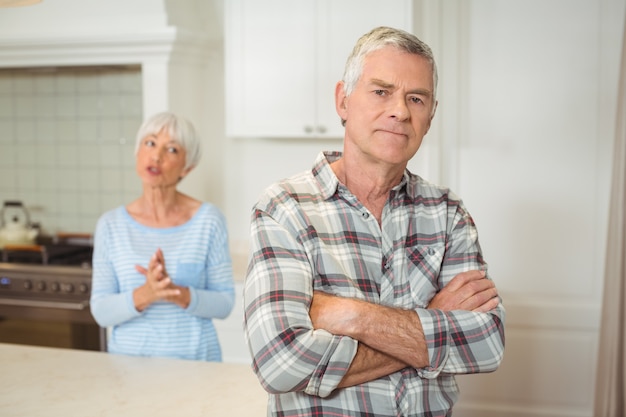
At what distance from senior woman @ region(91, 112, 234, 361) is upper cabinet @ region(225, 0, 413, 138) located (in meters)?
1.06

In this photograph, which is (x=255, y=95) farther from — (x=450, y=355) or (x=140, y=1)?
(x=450, y=355)

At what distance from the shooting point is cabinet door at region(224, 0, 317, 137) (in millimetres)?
3453

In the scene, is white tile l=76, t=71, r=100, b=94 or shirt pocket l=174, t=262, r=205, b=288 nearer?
shirt pocket l=174, t=262, r=205, b=288

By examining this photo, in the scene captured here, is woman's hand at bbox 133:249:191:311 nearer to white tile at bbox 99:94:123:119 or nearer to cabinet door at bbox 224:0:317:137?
cabinet door at bbox 224:0:317:137

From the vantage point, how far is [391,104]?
152 centimetres

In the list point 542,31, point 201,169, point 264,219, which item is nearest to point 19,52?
point 201,169

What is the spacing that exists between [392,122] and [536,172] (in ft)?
6.85

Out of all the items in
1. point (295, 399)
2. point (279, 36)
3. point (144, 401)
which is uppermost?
point (279, 36)

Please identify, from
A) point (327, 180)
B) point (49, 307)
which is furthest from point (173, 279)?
point (49, 307)

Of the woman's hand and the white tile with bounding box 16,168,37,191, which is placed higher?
the white tile with bounding box 16,168,37,191

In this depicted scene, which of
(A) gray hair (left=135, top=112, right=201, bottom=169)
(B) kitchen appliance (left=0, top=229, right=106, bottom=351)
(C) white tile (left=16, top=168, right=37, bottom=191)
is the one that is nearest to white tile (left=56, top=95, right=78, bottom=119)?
(C) white tile (left=16, top=168, right=37, bottom=191)

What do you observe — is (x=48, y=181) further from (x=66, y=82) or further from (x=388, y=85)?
(x=388, y=85)

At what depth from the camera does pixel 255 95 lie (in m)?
3.53

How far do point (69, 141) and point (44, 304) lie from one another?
993 millimetres
